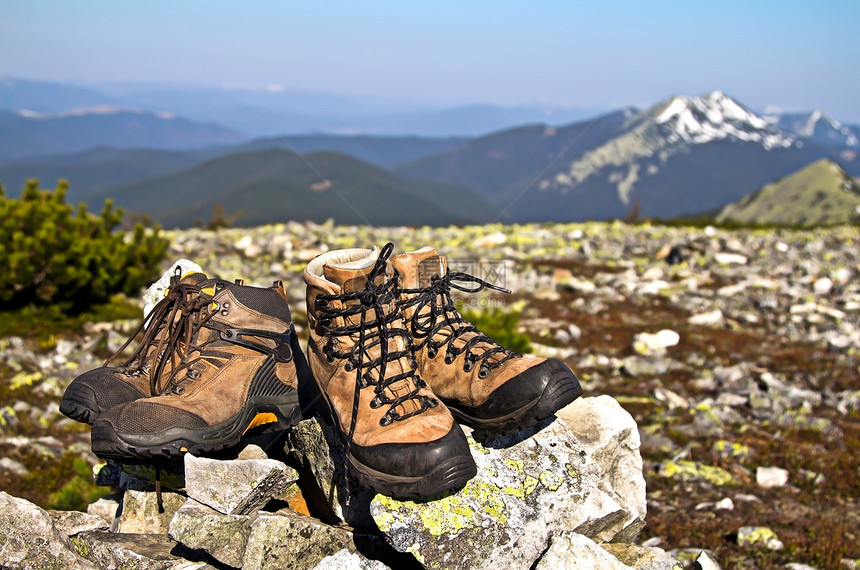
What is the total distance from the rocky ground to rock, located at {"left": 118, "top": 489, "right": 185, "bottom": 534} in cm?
171

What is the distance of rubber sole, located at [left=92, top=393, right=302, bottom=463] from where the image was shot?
355 centimetres

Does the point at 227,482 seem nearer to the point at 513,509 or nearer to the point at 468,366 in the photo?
the point at 468,366

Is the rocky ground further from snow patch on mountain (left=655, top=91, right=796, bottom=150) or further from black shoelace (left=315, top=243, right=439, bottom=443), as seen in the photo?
snow patch on mountain (left=655, top=91, right=796, bottom=150)

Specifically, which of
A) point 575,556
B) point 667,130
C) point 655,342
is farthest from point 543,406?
point 667,130

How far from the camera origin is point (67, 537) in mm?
3645

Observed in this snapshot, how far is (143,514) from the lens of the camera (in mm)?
4164

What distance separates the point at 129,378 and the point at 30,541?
111 cm

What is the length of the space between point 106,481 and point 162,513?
909mm

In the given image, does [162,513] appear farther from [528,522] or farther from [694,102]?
[694,102]

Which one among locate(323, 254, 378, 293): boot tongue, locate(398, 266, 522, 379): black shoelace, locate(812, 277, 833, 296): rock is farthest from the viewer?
locate(812, 277, 833, 296): rock

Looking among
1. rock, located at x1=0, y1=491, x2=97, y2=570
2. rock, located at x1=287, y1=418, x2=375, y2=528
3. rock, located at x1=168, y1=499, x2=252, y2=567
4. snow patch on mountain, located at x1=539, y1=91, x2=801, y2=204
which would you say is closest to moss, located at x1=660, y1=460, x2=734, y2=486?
rock, located at x1=287, y1=418, x2=375, y2=528

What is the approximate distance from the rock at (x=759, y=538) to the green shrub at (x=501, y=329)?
12.4ft

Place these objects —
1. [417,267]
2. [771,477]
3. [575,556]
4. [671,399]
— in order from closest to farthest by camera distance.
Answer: [575,556], [417,267], [771,477], [671,399]

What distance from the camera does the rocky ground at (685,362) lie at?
6004 mm
